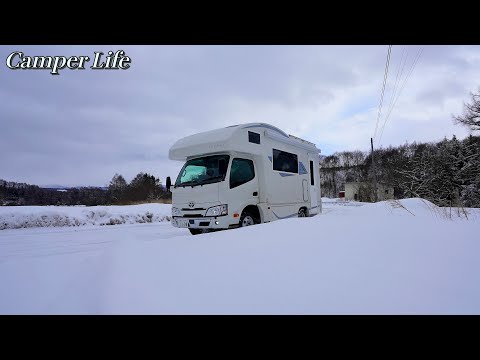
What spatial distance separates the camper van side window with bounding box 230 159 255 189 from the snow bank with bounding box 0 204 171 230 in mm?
8769

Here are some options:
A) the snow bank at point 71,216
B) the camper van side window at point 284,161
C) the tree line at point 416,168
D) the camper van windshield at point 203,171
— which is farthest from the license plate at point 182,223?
the snow bank at point 71,216

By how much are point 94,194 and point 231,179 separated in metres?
20.3

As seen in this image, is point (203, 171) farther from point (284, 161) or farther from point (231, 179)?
point (284, 161)

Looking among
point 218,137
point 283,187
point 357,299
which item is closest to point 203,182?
point 218,137

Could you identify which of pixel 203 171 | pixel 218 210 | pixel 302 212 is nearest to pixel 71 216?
pixel 203 171

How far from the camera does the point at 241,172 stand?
7.71m

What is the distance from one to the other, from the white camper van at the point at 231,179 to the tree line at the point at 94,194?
13031mm

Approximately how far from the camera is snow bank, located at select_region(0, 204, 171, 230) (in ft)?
36.5

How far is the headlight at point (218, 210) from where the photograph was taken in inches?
275

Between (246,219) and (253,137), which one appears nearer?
(246,219)

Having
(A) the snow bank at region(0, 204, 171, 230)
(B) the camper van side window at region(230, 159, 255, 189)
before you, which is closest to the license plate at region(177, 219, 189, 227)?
(B) the camper van side window at region(230, 159, 255, 189)
